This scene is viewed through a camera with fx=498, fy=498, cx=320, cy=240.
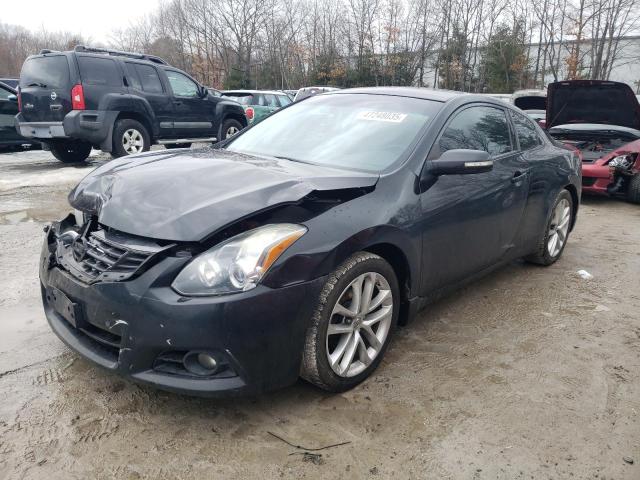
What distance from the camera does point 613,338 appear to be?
322cm

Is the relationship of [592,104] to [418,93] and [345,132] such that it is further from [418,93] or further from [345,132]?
[345,132]

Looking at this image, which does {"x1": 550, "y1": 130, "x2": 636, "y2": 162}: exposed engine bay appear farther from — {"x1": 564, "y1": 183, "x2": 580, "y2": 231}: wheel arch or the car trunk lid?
the car trunk lid

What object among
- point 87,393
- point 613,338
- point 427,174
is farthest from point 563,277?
point 87,393

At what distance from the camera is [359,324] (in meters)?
2.49

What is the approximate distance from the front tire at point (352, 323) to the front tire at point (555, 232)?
230 cm

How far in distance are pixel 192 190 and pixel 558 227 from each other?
3630 mm

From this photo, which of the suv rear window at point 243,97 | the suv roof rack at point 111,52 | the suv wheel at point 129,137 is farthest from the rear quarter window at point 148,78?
the suv rear window at point 243,97

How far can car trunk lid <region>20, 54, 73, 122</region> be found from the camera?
27.9 feet

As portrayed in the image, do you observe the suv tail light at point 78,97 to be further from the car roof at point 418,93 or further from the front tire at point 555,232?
the front tire at point 555,232

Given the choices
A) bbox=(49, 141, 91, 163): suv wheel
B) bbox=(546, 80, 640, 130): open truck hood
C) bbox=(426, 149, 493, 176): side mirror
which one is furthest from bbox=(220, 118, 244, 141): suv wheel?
bbox=(426, 149, 493, 176): side mirror

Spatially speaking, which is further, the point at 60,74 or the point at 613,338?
the point at 60,74

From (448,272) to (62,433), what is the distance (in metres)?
2.20

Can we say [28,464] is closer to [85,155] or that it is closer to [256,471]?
[256,471]

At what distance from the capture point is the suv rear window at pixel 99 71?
8578 millimetres
